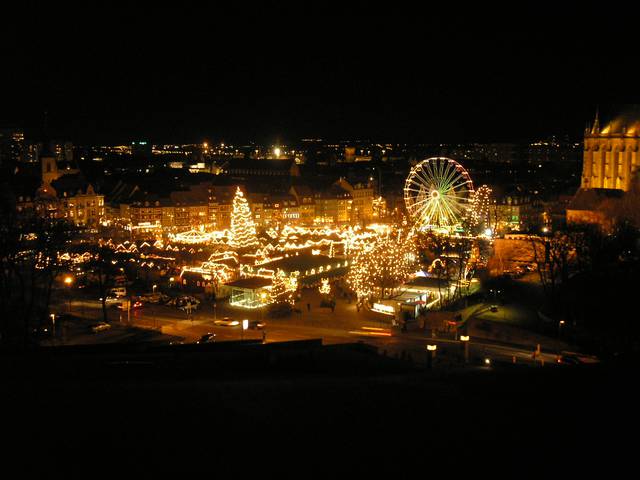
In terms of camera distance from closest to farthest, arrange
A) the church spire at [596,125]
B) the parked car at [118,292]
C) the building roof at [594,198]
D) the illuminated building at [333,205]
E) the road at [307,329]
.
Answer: the road at [307,329], the parked car at [118,292], the building roof at [594,198], the church spire at [596,125], the illuminated building at [333,205]

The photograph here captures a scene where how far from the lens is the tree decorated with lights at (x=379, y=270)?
102ft

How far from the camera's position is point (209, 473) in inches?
181

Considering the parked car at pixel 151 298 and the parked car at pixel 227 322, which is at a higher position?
the parked car at pixel 151 298

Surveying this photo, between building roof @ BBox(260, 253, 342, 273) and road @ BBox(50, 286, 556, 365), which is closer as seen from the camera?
road @ BBox(50, 286, 556, 365)

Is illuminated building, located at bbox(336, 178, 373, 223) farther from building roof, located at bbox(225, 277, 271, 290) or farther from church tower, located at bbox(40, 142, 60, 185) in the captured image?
building roof, located at bbox(225, 277, 271, 290)

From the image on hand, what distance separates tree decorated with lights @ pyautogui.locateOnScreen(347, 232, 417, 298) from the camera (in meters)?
31.2

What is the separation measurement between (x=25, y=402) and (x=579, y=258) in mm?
25298

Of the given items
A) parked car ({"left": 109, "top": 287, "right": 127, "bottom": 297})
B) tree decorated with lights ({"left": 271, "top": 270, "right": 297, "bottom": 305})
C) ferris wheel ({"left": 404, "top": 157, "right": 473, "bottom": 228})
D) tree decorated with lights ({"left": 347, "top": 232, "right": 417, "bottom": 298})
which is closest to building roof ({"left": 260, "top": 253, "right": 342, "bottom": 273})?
tree decorated with lights ({"left": 271, "top": 270, "right": 297, "bottom": 305})

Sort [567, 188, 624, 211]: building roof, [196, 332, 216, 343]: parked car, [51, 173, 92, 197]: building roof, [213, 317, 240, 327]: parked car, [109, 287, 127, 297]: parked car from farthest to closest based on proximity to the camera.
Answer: [51, 173, 92, 197]: building roof
[567, 188, 624, 211]: building roof
[109, 287, 127, 297]: parked car
[213, 317, 240, 327]: parked car
[196, 332, 216, 343]: parked car

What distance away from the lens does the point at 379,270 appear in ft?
104

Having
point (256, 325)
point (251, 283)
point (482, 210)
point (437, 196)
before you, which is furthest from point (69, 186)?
point (256, 325)

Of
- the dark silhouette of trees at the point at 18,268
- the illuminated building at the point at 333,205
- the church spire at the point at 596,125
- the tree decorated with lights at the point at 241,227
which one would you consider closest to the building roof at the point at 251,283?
the dark silhouette of trees at the point at 18,268

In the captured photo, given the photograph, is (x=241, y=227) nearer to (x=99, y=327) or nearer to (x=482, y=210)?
(x=99, y=327)

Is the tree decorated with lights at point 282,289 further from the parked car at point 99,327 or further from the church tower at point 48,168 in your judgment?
the church tower at point 48,168
